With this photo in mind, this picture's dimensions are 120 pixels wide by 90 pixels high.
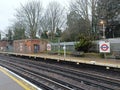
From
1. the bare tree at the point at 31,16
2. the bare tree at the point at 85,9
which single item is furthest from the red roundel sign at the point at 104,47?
the bare tree at the point at 31,16

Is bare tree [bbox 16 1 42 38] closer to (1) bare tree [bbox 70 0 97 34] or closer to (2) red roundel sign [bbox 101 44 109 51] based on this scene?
(1) bare tree [bbox 70 0 97 34]

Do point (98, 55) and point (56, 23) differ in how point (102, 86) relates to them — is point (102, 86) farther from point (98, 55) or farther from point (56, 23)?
point (56, 23)

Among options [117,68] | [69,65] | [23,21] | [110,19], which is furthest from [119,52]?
[23,21]

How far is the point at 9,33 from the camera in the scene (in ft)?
400

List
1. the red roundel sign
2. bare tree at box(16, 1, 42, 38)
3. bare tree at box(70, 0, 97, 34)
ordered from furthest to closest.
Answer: bare tree at box(16, 1, 42, 38), bare tree at box(70, 0, 97, 34), the red roundel sign

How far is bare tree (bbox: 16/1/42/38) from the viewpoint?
8475cm

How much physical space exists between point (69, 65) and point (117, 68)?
9.85 m

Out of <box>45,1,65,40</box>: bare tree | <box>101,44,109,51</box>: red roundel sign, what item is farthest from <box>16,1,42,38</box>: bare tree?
<box>101,44,109,51</box>: red roundel sign

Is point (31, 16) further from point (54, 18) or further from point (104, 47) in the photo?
point (104, 47)

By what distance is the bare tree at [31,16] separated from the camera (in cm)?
8475

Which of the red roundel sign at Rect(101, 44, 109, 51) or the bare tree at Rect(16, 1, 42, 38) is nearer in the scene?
the red roundel sign at Rect(101, 44, 109, 51)

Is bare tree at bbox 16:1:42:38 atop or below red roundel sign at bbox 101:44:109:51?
atop

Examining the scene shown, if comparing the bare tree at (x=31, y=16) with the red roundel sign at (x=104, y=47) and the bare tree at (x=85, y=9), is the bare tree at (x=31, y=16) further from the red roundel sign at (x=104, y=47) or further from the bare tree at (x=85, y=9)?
the red roundel sign at (x=104, y=47)

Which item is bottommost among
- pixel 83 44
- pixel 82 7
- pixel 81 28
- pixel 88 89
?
pixel 88 89
